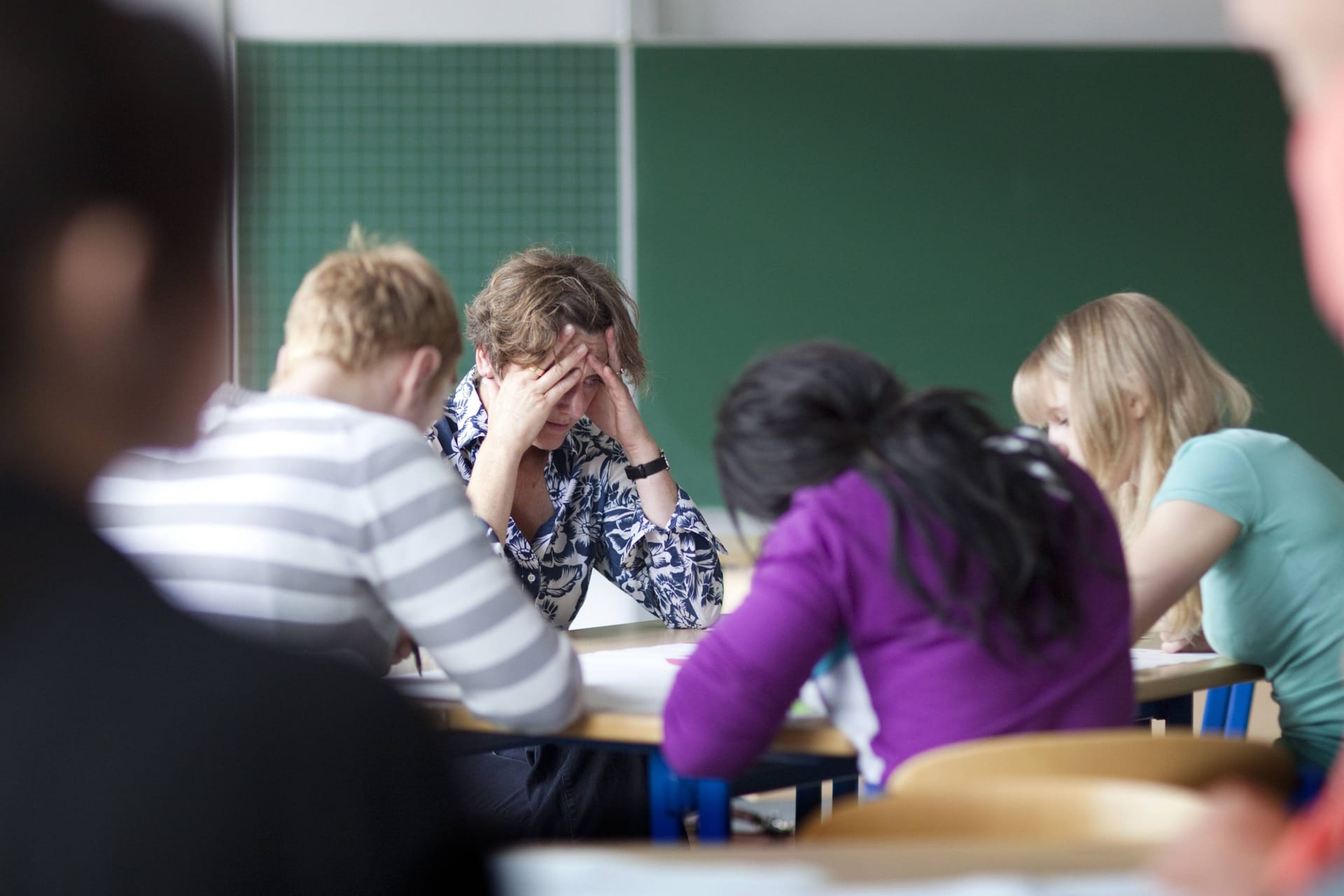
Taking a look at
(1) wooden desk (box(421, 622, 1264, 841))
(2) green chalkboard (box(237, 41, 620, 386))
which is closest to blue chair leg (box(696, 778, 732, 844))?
(1) wooden desk (box(421, 622, 1264, 841))

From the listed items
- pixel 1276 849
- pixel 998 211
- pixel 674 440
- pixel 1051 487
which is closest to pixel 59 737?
pixel 1276 849

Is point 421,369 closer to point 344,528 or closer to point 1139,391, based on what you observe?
point 344,528

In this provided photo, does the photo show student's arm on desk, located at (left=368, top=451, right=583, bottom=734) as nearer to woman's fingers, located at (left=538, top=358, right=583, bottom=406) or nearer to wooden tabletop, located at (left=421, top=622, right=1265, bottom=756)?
wooden tabletop, located at (left=421, top=622, right=1265, bottom=756)

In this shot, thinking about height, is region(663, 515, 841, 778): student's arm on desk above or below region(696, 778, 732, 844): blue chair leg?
above

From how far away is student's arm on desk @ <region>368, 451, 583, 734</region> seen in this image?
128 centimetres

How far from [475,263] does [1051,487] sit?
2971 millimetres

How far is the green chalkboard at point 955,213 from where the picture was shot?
163 inches

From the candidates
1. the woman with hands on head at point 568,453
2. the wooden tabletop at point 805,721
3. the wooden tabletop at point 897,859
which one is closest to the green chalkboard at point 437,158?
the woman with hands on head at point 568,453

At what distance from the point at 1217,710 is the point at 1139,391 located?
58 centimetres

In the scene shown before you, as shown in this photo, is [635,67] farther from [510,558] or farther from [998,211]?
[510,558]

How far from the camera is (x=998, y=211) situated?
4.26 m

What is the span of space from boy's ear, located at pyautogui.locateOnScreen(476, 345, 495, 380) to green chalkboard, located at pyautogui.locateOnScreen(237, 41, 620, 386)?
5.73 ft

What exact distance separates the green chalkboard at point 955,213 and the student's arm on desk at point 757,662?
282cm

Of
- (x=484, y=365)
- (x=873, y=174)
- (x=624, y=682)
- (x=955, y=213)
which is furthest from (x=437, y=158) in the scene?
(x=624, y=682)
